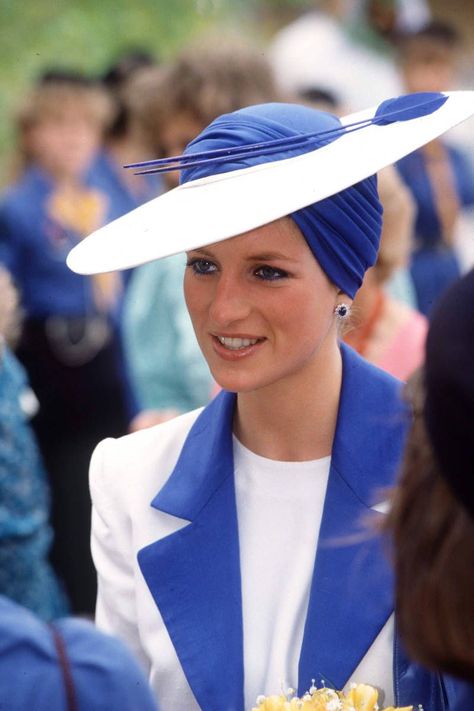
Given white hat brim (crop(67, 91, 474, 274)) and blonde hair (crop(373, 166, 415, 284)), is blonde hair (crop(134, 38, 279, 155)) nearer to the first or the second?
blonde hair (crop(373, 166, 415, 284))

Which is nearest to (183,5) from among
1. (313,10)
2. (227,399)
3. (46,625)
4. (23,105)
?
(313,10)

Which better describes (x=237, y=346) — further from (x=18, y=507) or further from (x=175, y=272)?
(x=175, y=272)

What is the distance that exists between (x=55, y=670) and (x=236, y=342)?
3.10 ft

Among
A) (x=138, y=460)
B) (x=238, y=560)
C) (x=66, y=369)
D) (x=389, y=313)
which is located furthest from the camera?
(x=66, y=369)

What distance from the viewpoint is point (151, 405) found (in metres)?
4.36

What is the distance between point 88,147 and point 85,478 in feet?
6.24

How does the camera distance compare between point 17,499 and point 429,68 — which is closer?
point 17,499

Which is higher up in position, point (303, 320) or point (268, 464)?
point (303, 320)

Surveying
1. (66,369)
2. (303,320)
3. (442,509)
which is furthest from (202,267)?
(66,369)

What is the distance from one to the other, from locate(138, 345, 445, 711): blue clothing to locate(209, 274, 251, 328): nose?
0.28 metres

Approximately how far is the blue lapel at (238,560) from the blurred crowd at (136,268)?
54cm

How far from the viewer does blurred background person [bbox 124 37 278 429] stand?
4227 mm

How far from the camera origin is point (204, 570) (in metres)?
2.41

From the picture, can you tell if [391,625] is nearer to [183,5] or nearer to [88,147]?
[88,147]
